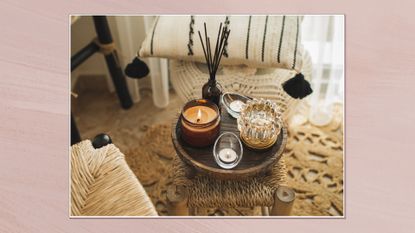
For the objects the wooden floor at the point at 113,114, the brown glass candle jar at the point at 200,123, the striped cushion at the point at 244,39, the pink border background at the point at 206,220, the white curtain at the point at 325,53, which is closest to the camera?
the pink border background at the point at 206,220

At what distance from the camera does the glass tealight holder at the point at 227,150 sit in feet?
2.35

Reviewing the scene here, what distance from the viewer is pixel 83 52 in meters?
1.07

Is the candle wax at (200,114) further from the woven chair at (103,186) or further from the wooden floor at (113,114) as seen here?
the wooden floor at (113,114)

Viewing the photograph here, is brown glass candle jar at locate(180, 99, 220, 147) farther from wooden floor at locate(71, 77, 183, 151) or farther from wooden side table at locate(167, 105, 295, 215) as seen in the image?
wooden floor at locate(71, 77, 183, 151)

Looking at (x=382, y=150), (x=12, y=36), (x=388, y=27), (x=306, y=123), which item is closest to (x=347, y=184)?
(x=382, y=150)

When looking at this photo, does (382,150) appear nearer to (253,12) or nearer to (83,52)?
(253,12)

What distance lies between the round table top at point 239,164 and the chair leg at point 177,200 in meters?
0.06

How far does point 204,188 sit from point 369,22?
363 mm

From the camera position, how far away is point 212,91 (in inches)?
29.6

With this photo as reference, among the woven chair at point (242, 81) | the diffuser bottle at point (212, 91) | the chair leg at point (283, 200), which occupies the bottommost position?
the chair leg at point (283, 200)

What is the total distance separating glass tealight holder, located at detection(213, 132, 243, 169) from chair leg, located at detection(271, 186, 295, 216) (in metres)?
0.09

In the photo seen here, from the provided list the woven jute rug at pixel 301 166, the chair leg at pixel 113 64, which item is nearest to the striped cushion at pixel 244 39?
the chair leg at pixel 113 64

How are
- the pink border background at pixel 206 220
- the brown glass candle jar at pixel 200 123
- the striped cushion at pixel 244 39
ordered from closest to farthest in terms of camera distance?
the pink border background at pixel 206 220
the brown glass candle jar at pixel 200 123
the striped cushion at pixel 244 39

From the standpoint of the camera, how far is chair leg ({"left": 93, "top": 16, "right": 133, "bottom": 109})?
41.3 inches
